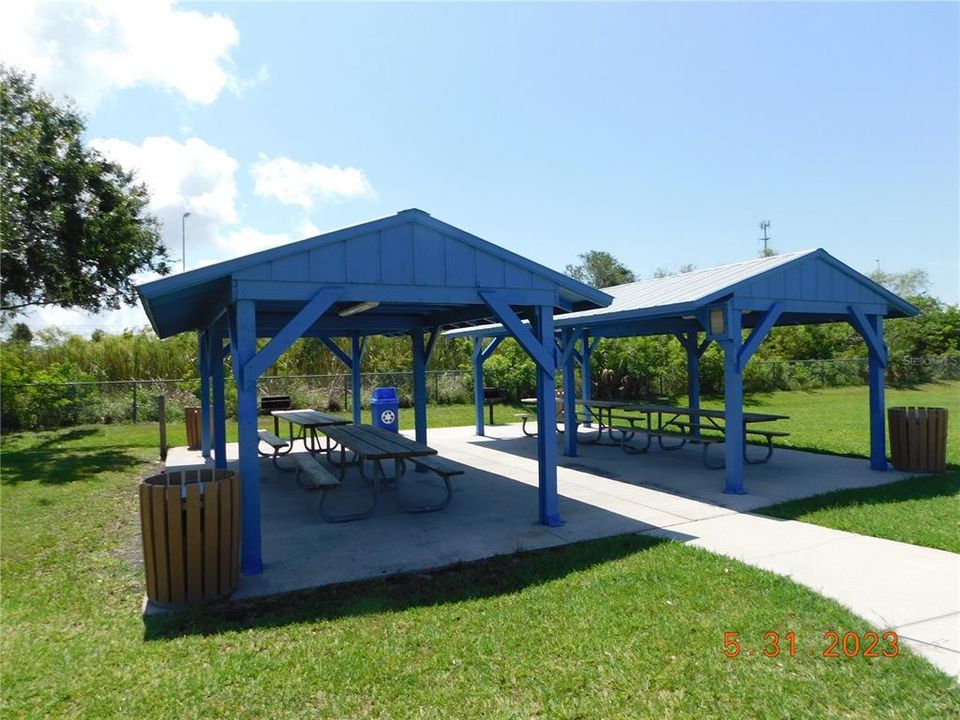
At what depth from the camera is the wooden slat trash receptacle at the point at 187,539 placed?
438 centimetres

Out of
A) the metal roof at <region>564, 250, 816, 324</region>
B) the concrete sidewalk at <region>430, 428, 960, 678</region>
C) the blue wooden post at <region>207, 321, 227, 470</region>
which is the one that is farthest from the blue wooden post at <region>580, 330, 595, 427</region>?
the blue wooden post at <region>207, 321, 227, 470</region>

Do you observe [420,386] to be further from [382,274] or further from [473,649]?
[473,649]

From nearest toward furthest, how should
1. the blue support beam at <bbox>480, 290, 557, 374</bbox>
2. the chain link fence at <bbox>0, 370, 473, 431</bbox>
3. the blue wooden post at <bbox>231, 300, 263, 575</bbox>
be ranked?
the blue wooden post at <bbox>231, 300, 263, 575</bbox>
the blue support beam at <bbox>480, 290, 557, 374</bbox>
the chain link fence at <bbox>0, 370, 473, 431</bbox>

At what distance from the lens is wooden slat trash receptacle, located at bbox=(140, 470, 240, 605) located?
4.38 metres

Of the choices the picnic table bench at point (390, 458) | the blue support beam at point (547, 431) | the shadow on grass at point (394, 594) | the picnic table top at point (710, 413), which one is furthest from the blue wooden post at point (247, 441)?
the picnic table top at point (710, 413)

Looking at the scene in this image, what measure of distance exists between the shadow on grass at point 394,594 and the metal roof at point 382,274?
236cm

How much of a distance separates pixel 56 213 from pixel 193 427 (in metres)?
5.36

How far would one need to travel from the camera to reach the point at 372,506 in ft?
23.1

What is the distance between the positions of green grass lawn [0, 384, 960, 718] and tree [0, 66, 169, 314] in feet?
33.2

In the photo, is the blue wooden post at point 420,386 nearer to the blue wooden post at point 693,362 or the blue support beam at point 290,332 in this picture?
the blue support beam at point 290,332

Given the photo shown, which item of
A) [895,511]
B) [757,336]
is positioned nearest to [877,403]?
[757,336]

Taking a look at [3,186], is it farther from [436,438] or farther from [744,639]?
[744,639]

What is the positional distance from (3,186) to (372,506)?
11580 millimetres

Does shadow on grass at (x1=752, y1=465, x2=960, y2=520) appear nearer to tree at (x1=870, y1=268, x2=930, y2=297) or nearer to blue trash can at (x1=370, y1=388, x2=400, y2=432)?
blue trash can at (x1=370, y1=388, x2=400, y2=432)
